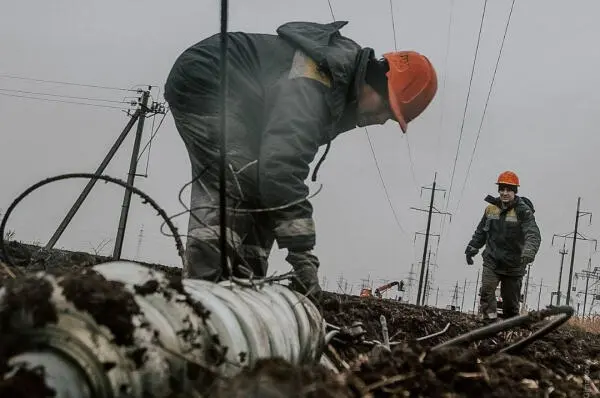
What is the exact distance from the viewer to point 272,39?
3.99m

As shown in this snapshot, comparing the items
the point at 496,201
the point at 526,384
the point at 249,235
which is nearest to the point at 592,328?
the point at 496,201

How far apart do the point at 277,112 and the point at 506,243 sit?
6.84 metres

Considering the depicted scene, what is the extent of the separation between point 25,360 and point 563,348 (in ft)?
15.0

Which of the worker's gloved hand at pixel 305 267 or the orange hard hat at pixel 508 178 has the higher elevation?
the orange hard hat at pixel 508 178

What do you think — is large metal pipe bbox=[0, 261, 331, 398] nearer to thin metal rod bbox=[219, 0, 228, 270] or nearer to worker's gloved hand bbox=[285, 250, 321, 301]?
thin metal rod bbox=[219, 0, 228, 270]

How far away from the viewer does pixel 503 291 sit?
9.95 m

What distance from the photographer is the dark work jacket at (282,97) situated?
3418 millimetres

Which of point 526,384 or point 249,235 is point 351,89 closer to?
point 249,235

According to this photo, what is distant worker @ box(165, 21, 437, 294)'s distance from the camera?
3.42 m

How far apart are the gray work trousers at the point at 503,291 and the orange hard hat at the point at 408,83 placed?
6127 millimetres

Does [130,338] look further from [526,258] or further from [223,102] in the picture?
[526,258]

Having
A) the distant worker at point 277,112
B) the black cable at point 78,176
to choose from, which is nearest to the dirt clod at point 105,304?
the black cable at point 78,176

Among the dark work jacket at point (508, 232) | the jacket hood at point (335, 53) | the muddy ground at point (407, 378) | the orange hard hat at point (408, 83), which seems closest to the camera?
the muddy ground at point (407, 378)

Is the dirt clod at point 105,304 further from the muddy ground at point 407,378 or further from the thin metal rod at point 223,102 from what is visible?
the thin metal rod at point 223,102
